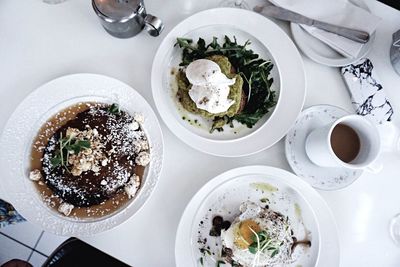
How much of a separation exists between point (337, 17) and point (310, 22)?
0.32 feet

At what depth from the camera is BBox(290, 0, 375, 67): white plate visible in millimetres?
1243

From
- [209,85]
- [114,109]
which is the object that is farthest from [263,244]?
[114,109]

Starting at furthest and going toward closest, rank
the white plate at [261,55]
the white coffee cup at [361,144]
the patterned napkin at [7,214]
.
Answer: the patterned napkin at [7,214], the white plate at [261,55], the white coffee cup at [361,144]

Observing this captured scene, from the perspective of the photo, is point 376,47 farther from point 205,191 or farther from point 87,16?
point 87,16

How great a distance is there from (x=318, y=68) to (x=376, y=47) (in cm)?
20

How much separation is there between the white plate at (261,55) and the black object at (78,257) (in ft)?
2.01

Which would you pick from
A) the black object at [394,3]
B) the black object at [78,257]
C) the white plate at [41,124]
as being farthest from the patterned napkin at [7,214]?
the black object at [394,3]

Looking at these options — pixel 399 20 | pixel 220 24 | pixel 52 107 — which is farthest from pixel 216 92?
pixel 399 20

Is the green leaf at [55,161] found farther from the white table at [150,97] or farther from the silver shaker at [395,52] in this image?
the silver shaker at [395,52]

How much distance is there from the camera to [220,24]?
1230 millimetres

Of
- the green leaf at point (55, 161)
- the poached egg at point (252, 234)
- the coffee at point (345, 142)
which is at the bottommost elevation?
the green leaf at point (55, 161)

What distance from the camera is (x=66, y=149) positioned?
3.75 ft

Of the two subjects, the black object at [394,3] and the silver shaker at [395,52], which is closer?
the silver shaker at [395,52]

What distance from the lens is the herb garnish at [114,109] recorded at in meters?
1.18
